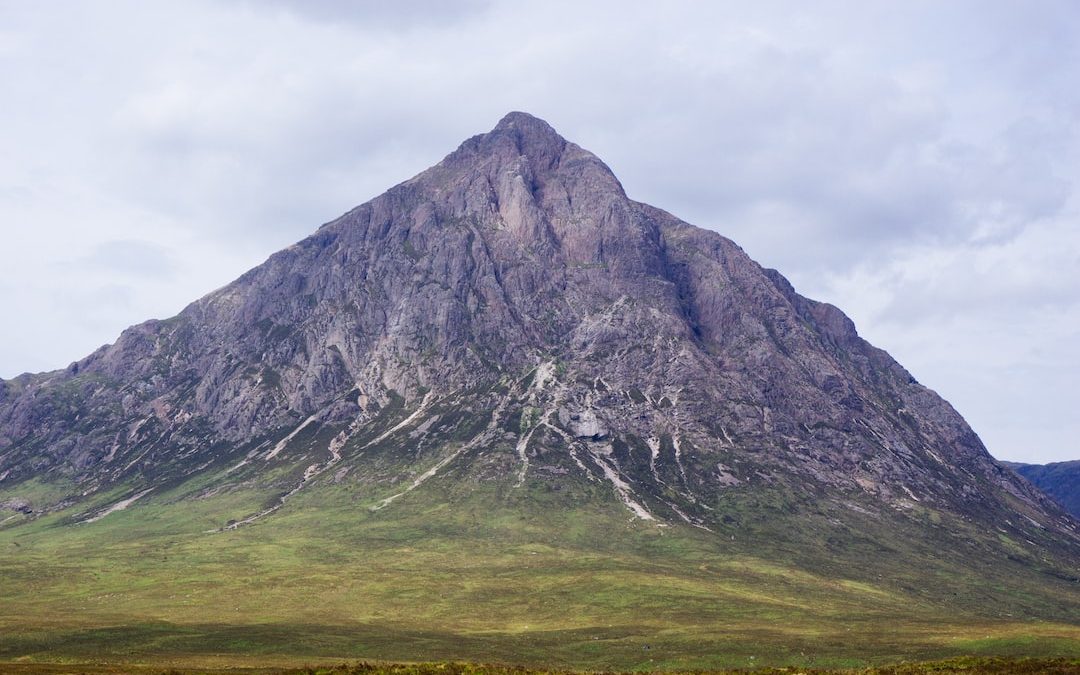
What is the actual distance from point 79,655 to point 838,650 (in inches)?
4886

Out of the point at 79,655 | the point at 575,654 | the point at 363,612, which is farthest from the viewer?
the point at 363,612

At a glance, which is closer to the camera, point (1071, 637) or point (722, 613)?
point (1071, 637)

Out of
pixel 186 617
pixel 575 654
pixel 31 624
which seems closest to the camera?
pixel 575 654

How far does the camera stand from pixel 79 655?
124 metres

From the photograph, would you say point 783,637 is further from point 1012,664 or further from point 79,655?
point 79,655

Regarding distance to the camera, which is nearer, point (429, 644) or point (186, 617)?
point (429, 644)

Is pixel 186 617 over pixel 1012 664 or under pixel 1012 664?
under

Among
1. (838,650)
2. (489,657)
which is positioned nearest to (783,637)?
(838,650)

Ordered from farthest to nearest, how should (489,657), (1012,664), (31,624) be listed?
(31,624)
(489,657)
(1012,664)

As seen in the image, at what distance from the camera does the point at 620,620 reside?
610ft

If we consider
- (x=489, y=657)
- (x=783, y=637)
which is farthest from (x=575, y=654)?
(x=783, y=637)

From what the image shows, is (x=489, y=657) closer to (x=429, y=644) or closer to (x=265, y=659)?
(x=429, y=644)

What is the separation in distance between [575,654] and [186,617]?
87958 millimetres

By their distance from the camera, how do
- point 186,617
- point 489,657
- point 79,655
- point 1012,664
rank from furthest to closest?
point 186,617
point 489,657
point 79,655
point 1012,664
